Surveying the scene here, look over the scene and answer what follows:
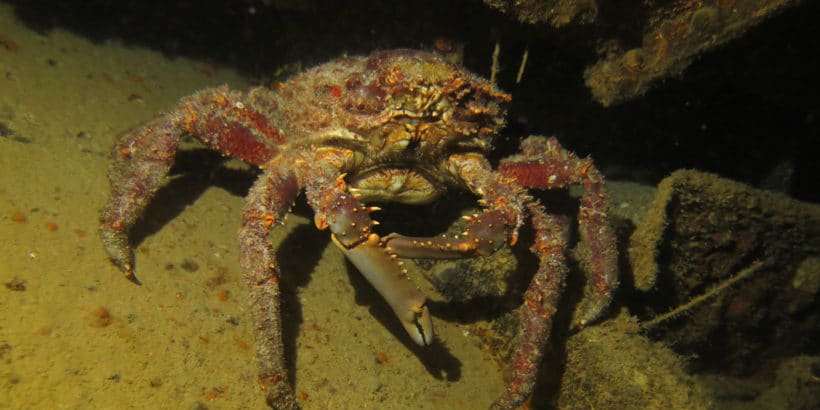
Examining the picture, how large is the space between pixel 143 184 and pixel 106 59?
13.0 feet

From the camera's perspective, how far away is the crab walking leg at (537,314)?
3486mm

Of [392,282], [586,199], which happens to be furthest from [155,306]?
[586,199]

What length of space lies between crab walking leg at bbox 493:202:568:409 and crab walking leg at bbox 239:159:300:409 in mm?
1688

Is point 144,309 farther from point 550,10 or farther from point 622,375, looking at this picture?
point 550,10

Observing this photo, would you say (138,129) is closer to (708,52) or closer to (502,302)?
(502,302)

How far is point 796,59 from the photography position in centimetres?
434

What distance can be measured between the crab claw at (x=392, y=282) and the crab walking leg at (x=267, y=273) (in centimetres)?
62

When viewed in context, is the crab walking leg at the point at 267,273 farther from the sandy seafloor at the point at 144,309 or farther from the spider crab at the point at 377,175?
the sandy seafloor at the point at 144,309

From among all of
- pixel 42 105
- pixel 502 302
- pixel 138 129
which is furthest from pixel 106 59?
pixel 502 302

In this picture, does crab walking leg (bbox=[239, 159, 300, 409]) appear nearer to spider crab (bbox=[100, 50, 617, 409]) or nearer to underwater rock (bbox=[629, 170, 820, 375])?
spider crab (bbox=[100, 50, 617, 409])

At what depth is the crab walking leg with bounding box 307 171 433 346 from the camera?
10.2 feet

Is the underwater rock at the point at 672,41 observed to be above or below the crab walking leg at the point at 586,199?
above

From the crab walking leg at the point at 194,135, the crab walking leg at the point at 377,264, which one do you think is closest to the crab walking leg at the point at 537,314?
the crab walking leg at the point at 377,264

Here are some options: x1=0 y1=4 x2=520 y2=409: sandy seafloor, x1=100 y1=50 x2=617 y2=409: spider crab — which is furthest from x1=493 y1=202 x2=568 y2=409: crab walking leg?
x1=0 y1=4 x2=520 y2=409: sandy seafloor
